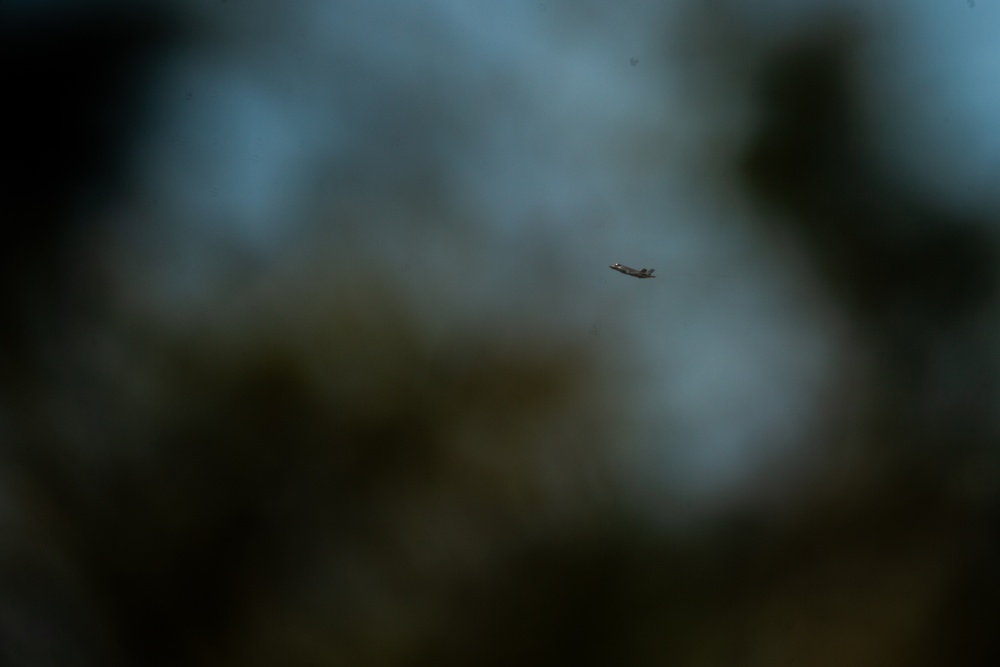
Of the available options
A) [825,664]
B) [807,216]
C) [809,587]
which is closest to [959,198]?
[807,216]

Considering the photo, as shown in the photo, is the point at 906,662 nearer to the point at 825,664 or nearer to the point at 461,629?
the point at 825,664

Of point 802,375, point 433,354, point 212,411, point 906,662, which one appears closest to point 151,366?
point 212,411

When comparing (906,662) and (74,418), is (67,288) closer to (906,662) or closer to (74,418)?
(74,418)

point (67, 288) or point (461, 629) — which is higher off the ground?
point (67, 288)

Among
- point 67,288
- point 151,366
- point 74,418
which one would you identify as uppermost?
point 67,288

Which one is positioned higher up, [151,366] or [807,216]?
[807,216]

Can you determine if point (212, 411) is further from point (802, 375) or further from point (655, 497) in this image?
point (802, 375)

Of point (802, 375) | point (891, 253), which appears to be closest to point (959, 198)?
point (891, 253)

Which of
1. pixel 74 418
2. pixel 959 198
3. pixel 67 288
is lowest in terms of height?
pixel 74 418
